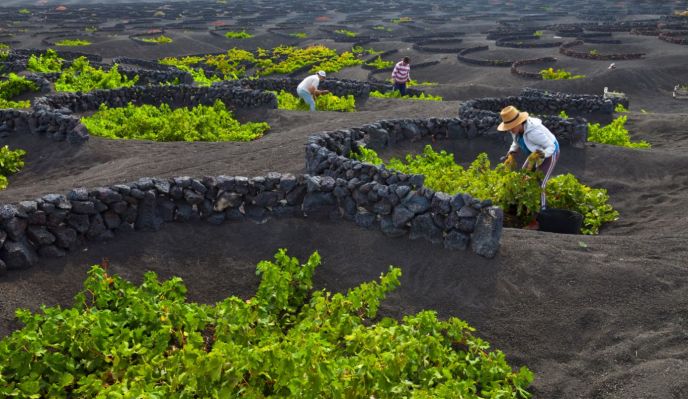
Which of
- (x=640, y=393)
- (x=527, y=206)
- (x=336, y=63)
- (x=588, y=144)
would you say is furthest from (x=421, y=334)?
(x=336, y=63)

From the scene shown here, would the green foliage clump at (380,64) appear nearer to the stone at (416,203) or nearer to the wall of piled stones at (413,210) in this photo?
the wall of piled stones at (413,210)

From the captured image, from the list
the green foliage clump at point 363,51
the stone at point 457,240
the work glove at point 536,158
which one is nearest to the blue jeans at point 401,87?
the work glove at point 536,158

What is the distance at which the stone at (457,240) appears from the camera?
24.6ft

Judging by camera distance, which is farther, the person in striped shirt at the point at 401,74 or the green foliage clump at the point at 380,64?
the green foliage clump at the point at 380,64

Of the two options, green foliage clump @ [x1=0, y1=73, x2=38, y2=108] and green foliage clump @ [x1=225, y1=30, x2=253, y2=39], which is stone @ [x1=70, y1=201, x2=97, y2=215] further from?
green foliage clump @ [x1=225, y1=30, x2=253, y2=39]

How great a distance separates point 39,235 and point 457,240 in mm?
5063

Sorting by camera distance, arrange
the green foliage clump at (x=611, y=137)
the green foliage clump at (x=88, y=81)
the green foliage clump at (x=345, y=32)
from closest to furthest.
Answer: the green foliage clump at (x=611, y=137) < the green foliage clump at (x=88, y=81) < the green foliage clump at (x=345, y=32)

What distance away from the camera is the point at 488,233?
7352 millimetres

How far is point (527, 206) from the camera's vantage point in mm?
9102

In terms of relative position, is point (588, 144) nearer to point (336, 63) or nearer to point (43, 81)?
point (43, 81)

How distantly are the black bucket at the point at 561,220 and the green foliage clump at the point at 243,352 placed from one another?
3.57 metres

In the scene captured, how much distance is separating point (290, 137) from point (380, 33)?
151 feet

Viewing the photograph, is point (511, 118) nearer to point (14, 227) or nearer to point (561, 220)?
point (561, 220)

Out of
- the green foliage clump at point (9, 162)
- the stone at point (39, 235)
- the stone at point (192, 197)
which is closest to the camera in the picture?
the stone at point (39, 235)
